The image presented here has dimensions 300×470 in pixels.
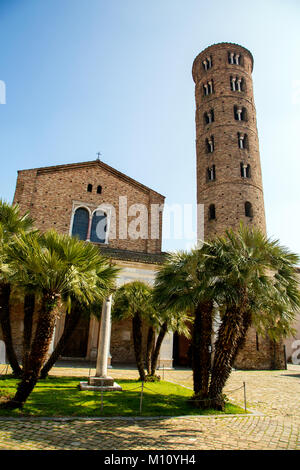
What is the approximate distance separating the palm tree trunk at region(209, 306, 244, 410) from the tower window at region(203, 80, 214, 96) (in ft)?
89.8

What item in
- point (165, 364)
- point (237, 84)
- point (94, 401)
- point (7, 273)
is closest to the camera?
point (94, 401)

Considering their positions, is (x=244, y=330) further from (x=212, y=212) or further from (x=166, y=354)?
(x=212, y=212)

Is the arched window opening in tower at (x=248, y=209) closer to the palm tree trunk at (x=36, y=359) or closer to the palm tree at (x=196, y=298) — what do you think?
the palm tree at (x=196, y=298)

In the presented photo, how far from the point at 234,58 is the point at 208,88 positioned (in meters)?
4.28

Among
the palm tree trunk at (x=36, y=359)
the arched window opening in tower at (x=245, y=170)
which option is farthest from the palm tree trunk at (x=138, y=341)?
the arched window opening in tower at (x=245, y=170)

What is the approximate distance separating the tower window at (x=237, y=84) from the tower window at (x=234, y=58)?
2.43m

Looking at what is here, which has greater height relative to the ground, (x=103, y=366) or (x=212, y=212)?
(x=212, y=212)

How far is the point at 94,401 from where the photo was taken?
28.0ft

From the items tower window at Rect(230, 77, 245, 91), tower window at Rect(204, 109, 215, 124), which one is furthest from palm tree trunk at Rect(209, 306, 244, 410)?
tower window at Rect(230, 77, 245, 91)

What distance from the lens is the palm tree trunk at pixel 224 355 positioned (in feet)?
28.0

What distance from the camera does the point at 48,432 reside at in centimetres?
574

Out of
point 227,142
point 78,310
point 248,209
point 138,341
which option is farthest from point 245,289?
point 227,142
